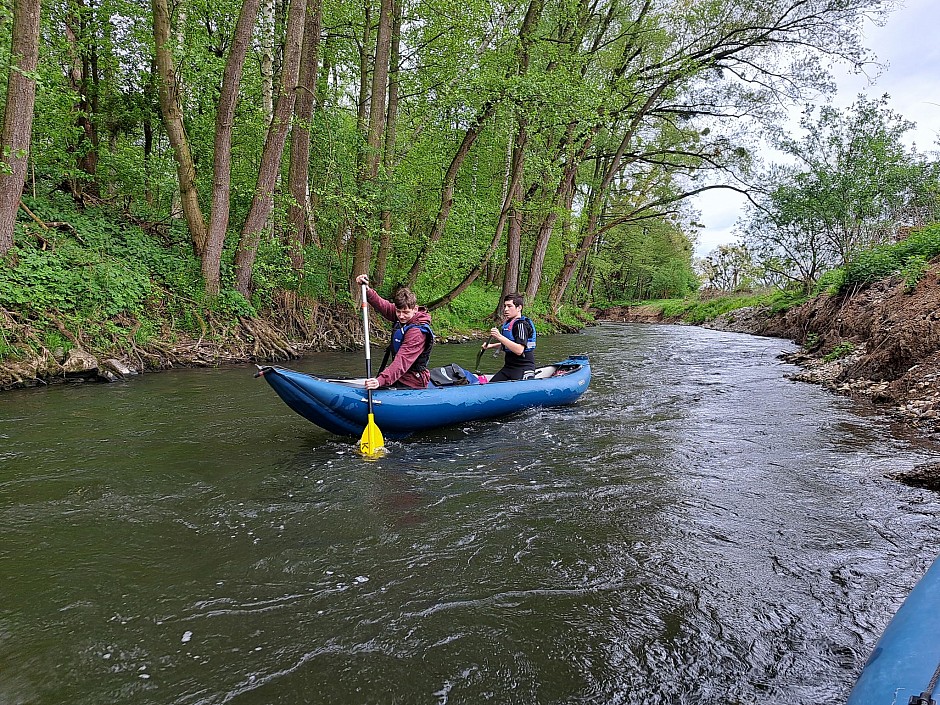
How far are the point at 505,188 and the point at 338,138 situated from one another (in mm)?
4309

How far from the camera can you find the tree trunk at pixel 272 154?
9.09 meters

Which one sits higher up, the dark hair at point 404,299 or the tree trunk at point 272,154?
the tree trunk at point 272,154

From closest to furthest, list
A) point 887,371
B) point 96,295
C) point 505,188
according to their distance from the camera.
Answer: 1. point 887,371
2. point 96,295
3. point 505,188

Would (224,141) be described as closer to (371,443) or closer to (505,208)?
(505,208)

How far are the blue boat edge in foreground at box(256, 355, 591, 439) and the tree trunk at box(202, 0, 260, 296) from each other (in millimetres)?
5633

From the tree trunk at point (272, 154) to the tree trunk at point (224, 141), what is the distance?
46cm

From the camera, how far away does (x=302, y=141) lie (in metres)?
10.4

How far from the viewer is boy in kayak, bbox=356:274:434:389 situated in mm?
4922

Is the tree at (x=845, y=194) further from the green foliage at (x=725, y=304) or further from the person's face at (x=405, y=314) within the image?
the person's face at (x=405, y=314)

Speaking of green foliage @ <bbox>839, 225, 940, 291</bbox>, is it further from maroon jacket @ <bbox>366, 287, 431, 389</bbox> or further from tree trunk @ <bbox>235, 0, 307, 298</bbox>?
tree trunk @ <bbox>235, 0, 307, 298</bbox>

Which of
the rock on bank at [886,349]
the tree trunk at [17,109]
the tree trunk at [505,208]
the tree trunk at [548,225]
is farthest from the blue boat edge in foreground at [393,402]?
the tree trunk at [548,225]

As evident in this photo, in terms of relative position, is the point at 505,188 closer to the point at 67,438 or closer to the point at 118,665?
the point at 67,438

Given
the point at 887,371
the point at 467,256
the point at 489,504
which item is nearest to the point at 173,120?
the point at 467,256

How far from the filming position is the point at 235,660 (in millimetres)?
2070
